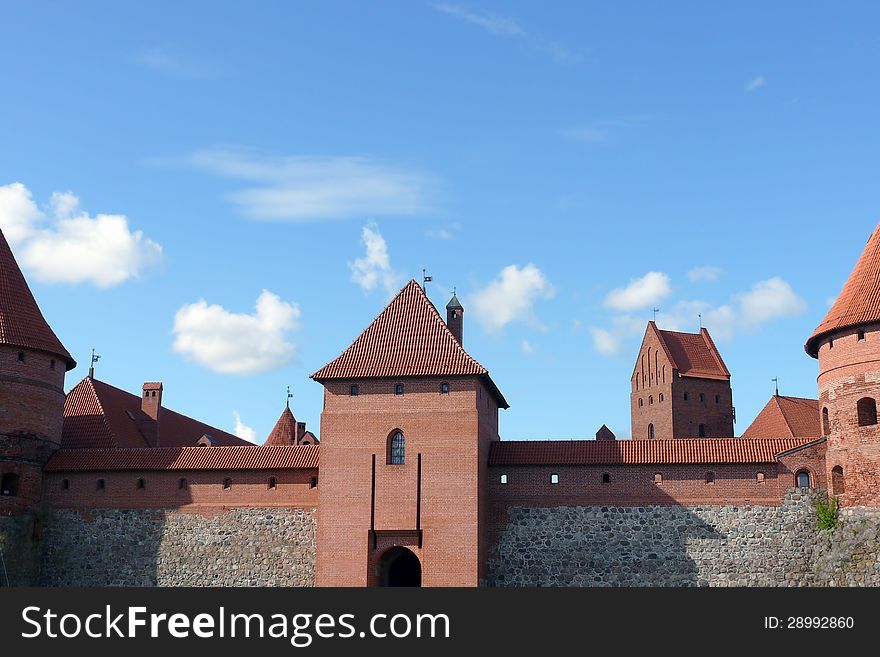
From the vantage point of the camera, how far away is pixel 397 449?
26984 mm

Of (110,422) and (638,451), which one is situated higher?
(110,422)

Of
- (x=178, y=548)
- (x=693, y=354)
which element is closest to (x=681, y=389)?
(x=693, y=354)

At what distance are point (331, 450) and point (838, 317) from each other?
13.0 m

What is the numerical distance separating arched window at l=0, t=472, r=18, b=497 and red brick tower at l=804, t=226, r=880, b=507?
68.5ft

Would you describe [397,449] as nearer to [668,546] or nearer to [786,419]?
[668,546]

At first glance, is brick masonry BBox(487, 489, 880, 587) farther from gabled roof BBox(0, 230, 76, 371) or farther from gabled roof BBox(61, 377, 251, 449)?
gabled roof BBox(0, 230, 76, 371)

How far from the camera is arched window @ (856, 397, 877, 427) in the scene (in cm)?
2559

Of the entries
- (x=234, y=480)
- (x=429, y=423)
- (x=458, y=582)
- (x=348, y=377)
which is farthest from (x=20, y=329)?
(x=458, y=582)

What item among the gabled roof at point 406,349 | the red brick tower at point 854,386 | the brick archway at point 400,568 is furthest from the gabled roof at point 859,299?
the brick archway at point 400,568

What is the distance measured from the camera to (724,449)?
2723 cm

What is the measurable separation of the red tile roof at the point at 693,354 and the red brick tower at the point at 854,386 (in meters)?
16.5

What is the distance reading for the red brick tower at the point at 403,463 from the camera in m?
26.1

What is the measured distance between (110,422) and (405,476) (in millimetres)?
10929

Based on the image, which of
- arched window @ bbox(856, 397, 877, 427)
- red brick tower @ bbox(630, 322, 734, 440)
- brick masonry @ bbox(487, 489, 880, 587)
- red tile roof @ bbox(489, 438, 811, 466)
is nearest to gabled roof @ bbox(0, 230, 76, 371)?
red tile roof @ bbox(489, 438, 811, 466)
